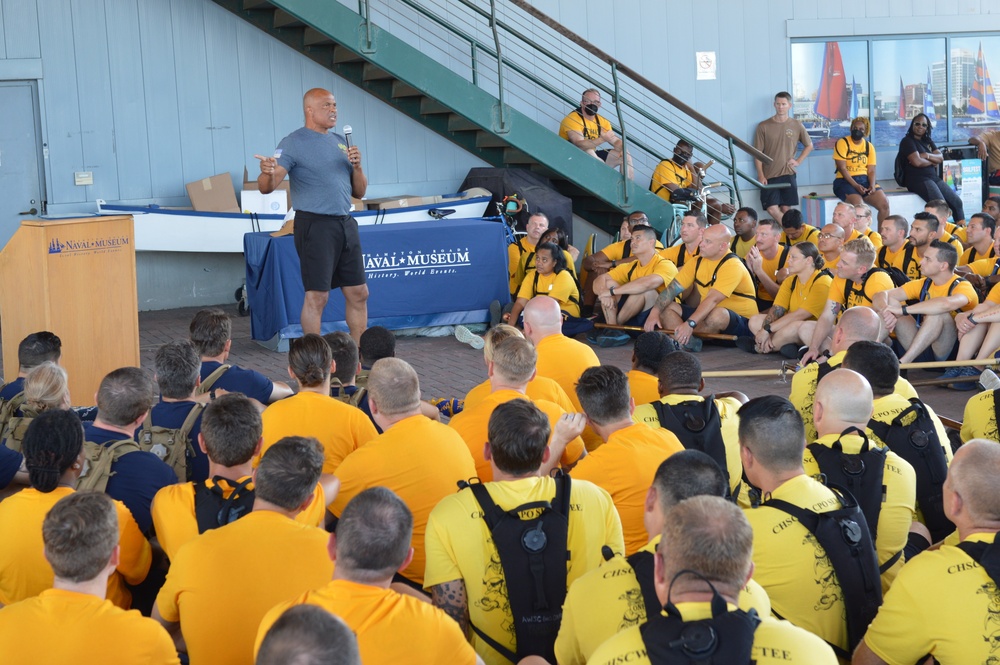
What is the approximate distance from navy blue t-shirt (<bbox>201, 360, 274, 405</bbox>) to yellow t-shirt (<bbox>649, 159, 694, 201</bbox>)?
897cm

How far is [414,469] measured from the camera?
4172 mm

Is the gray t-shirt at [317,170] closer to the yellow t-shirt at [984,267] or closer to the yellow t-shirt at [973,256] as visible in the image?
the yellow t-shirt at [984,267]

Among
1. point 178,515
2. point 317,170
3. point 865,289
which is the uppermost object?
point 317,170

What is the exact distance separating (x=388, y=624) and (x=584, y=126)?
1165 centimetres

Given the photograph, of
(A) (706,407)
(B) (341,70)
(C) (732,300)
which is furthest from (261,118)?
(A) (706,407)

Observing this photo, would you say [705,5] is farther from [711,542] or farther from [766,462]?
[711,542]

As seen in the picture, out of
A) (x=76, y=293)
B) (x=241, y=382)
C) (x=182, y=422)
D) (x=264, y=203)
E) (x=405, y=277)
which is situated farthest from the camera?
(x=264, y=203)

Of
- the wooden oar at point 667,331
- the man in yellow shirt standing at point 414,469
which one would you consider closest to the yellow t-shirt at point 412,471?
the man in yellow shirt standing at point 414,469

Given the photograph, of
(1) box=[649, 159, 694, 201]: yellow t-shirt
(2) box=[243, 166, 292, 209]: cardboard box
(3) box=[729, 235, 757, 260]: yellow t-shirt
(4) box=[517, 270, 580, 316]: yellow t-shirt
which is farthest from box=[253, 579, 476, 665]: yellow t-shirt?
(1) box=[649, 159, 694, 201]: yellow t-shirt

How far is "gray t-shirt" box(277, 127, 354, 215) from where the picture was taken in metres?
7.93

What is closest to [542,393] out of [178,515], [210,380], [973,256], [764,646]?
[210,380]

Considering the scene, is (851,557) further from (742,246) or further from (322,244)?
(742,246)

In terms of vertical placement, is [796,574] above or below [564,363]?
below

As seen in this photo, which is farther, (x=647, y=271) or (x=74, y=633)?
(x=647, y=271)
